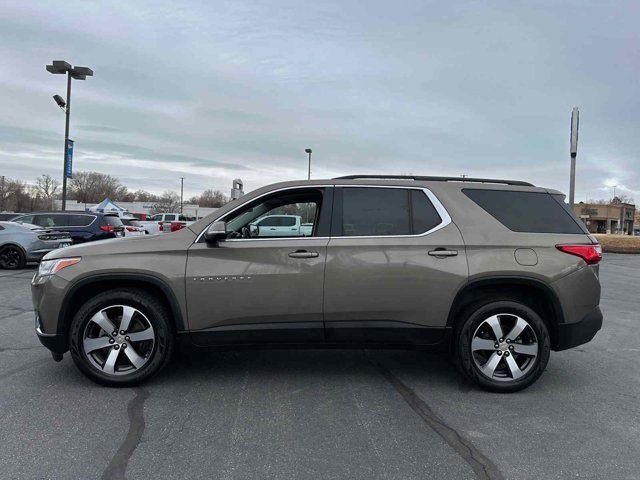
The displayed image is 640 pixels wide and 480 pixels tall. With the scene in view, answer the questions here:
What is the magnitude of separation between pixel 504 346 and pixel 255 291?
7.29 ft

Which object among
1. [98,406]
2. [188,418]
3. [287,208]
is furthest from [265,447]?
[287,208]

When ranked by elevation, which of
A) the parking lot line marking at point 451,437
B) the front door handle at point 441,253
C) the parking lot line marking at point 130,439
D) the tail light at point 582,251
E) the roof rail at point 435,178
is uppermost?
the roof rail at point 435,178

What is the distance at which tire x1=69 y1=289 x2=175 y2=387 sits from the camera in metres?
4.19

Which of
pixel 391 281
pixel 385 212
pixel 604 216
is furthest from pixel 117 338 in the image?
pixel 604 216

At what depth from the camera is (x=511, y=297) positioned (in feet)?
14.5

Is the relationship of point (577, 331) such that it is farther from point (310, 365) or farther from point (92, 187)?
point (92, 187)

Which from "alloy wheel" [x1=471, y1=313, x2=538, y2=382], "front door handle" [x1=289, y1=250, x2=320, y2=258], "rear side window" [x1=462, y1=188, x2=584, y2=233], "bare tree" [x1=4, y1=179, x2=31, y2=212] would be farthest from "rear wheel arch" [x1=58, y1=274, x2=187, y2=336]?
"bare tree" [x1=4, y1=179, x2=31, y2=212]

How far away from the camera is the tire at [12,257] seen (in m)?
13.0

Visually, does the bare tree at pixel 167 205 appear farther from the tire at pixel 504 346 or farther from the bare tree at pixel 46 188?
the tire at pixel 504 346

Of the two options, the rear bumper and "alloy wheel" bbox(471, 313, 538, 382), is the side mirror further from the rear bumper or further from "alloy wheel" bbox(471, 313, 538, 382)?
the rear bumper

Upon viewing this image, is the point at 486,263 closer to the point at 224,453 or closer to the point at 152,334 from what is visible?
the point at 224,453

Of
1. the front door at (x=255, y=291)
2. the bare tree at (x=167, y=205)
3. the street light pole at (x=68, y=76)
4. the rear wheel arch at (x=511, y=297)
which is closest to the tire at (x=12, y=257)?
the street light pole at (x=68, y=76)

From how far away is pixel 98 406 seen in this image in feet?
12.8

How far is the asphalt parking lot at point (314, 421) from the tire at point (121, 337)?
0.54 feet
